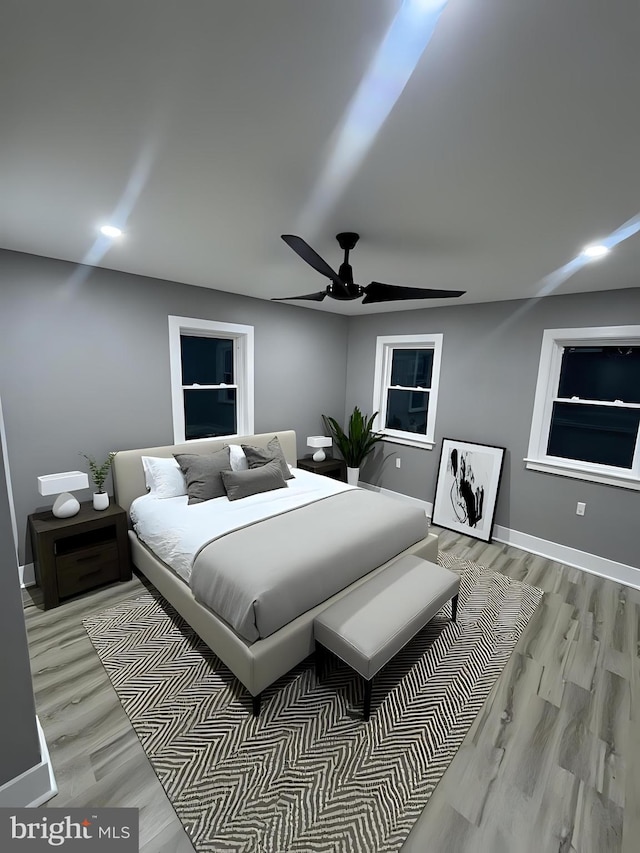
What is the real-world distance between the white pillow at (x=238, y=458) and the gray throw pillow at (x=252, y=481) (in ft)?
0.63

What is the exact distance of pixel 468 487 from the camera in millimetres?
4113

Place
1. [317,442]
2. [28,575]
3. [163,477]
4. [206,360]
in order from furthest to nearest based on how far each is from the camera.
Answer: [317,442] → [206,360] → [163,477] → [28,575]

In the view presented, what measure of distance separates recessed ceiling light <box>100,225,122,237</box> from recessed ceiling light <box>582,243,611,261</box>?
2.78 metres

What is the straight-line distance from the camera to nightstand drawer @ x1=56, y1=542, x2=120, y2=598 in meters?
2.72

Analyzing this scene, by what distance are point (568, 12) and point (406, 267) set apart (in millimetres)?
2005

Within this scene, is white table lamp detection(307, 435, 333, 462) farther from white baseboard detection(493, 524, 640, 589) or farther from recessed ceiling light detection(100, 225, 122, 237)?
recessed ceiling light detection(100, 225, 122, 237)

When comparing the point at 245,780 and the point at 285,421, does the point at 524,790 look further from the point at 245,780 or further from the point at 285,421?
the point at 285,421

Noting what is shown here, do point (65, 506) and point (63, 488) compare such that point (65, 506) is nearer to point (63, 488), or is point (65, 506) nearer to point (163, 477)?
point (63, 488)

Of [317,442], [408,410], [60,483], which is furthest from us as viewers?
[408,410]

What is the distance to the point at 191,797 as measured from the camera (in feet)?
5.15

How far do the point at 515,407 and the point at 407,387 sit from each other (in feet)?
4.55

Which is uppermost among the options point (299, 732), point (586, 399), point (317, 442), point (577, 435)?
point (586, 399)

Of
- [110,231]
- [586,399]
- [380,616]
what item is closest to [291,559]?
[380,616]

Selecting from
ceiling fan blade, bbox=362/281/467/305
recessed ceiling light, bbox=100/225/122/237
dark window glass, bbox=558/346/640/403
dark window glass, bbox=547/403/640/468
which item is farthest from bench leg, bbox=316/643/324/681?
dark window glass, bbox=558/346/640/403
